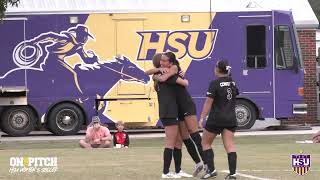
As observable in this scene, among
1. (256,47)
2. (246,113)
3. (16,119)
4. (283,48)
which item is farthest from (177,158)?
(283,48)

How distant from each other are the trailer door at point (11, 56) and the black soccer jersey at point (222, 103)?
37.6 feet

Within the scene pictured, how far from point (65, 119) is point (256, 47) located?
5864 millimetres

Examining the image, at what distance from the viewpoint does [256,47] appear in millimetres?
21156

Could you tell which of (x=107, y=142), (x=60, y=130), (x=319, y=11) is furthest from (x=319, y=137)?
(x=319, y=11)

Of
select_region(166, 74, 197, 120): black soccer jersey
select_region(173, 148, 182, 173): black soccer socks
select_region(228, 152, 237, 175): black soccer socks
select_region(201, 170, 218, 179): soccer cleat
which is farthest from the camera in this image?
select_region(173, 148, 182, 173): black soccer socks

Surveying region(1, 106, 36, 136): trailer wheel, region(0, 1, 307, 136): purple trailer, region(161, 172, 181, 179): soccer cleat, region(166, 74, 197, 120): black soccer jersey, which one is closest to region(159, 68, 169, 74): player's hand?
region(166, 74, 197, 120): black soccer jersey

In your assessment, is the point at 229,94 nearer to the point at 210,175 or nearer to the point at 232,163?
the point at 232,163

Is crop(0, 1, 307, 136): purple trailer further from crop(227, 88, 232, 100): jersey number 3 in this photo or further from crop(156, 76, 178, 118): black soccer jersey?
crop(227, 88, 232, 100): jersey number 3

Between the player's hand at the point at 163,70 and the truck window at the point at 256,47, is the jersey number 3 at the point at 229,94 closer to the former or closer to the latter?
the player's hand at the point at 163,70

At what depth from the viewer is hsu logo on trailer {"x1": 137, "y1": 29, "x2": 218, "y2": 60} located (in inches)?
811

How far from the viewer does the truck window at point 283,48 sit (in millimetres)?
21094

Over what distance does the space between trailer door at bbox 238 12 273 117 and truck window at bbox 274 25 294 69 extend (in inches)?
9.0

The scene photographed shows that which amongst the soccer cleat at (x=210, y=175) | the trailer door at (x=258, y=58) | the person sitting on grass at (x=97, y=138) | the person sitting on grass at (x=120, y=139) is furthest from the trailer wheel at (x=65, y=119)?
the soccer cleat at (x=210, y=175)

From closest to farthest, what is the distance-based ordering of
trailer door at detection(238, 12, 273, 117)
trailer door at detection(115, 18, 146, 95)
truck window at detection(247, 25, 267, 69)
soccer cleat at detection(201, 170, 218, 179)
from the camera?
soccer cleat at detection(201, 170, 218, 179) → trailer door at detection(115, 18, 146, 95) → trailer door at detection(238, 12, 273, 117) → truck window at detection(247, 25, 267, 69)
